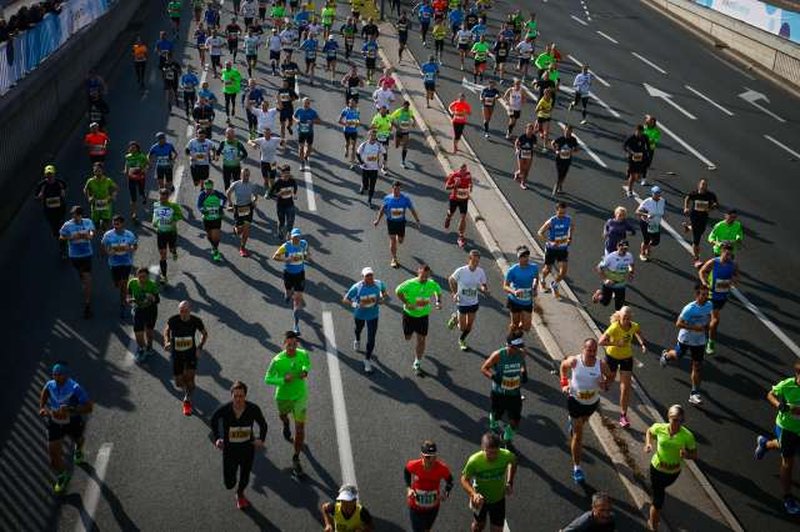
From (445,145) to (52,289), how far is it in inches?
532

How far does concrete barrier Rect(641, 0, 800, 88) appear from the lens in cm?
3562

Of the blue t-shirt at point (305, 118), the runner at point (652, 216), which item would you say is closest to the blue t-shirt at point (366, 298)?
the runner at point (652, 216)

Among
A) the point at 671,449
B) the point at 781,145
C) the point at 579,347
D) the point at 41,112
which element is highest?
the point at 781,145

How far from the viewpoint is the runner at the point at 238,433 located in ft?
32.6

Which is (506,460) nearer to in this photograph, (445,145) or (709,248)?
(709,248)

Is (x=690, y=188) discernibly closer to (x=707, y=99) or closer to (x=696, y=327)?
(x=696, y=327)

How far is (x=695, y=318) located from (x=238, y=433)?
752 centimetres

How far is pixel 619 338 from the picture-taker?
12484 millimetres

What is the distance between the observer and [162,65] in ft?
92.4

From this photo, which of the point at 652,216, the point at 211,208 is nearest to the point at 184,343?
the point at 211,208

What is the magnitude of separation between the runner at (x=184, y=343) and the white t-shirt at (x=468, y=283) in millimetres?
4486

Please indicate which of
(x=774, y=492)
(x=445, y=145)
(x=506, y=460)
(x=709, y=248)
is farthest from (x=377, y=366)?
(x=445, y=145)

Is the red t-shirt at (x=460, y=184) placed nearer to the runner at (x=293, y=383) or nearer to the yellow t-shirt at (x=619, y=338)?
the yellow t-shirt at (x=619, y=338)

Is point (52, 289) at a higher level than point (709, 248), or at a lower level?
lower
